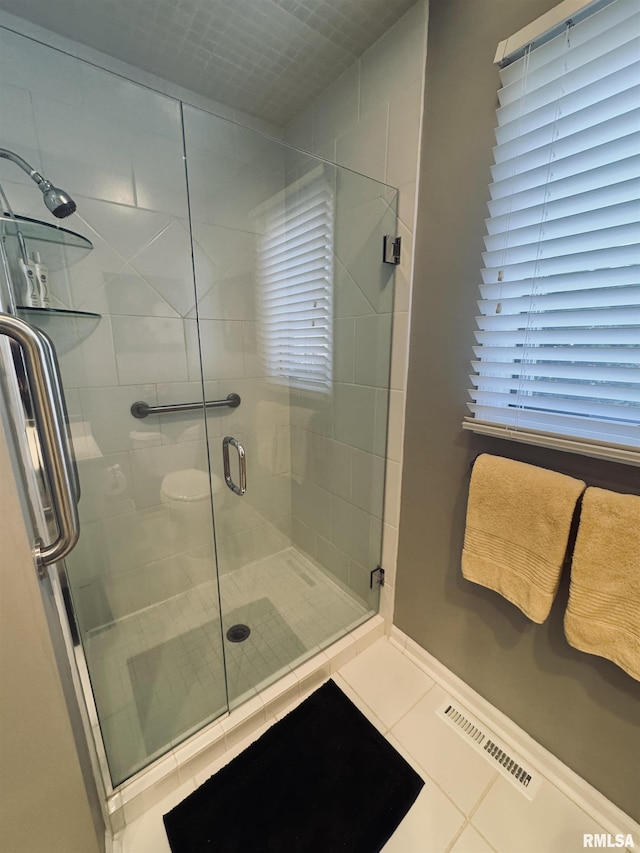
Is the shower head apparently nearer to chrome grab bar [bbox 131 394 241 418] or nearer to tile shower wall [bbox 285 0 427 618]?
chrome grab bar [bbox 131 394 241 418]

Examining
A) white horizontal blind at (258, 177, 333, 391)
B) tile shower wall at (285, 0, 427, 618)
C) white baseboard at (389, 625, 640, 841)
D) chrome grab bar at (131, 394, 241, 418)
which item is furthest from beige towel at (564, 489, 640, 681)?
chrome grab bar at (131, 394, 241, 418)

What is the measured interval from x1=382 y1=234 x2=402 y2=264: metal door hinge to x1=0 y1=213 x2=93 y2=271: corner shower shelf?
45.0 inches

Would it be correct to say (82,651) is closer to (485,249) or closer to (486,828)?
(486,828)

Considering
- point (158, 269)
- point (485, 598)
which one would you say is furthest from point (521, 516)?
point (158, 269)

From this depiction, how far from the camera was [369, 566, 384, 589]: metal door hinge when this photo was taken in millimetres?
1561

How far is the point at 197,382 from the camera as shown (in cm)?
164

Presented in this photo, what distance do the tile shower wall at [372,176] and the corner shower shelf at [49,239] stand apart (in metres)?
1.08

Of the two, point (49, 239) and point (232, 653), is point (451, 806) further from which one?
point (49, 239)

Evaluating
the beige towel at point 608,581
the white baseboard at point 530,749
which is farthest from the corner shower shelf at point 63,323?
the white baseboard at point 530,749

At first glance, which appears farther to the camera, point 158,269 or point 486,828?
point 158,269

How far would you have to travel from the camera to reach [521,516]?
3.13 ft

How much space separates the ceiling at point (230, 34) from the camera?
3.55 ft

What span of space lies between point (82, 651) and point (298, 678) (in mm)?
769

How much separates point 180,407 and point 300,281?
0.85 m
